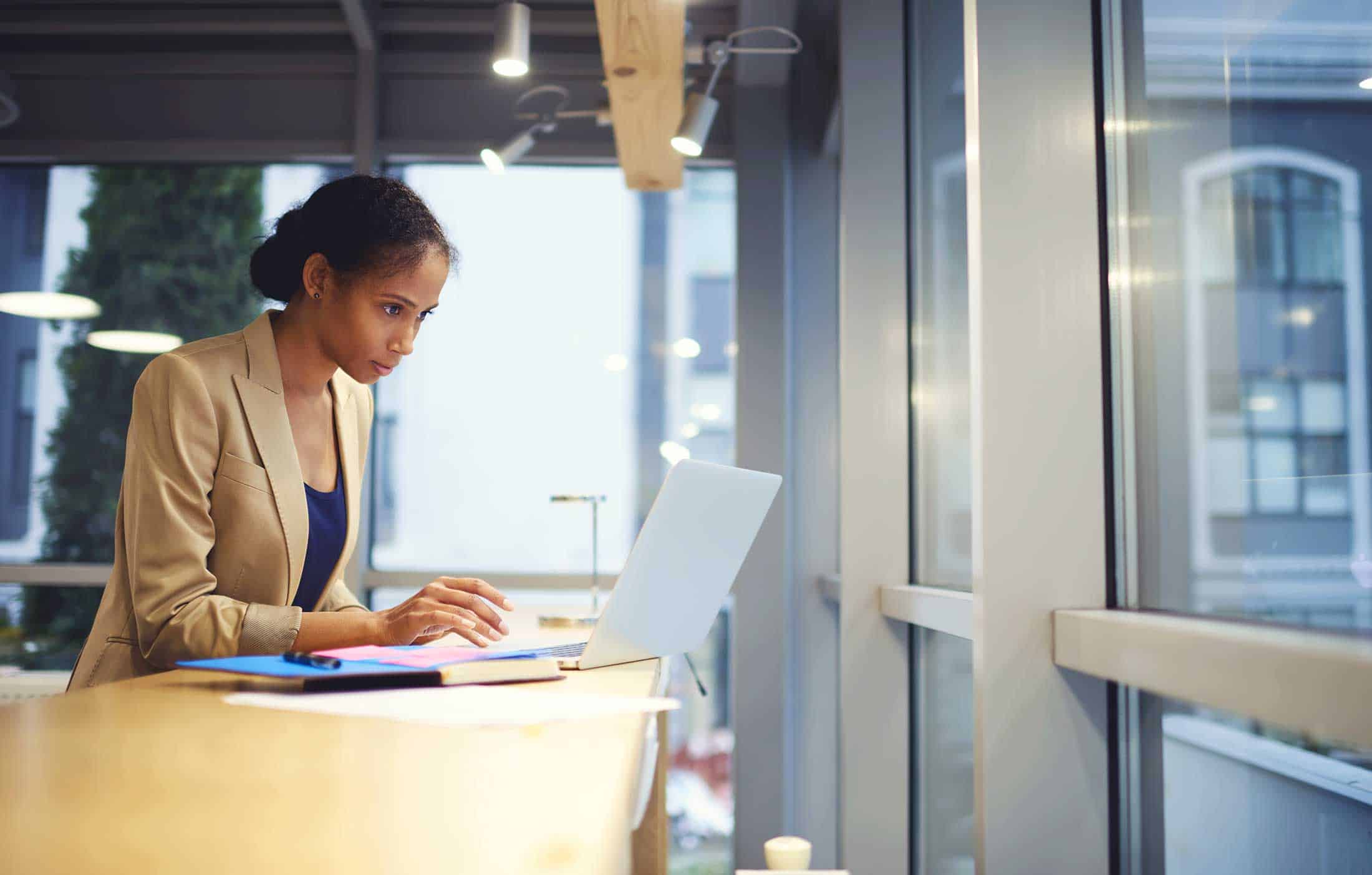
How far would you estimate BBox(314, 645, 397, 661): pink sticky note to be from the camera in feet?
3.91

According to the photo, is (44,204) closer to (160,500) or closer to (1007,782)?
(160,500)

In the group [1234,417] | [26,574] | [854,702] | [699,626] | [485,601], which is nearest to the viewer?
[1234,417]

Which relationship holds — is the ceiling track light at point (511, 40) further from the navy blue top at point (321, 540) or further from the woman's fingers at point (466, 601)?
the woman's fingers at point (466, 601)

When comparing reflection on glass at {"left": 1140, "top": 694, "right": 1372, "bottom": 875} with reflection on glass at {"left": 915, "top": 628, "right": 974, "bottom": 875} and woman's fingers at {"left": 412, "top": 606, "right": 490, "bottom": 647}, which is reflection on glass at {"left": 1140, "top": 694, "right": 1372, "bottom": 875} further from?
woman's fingers at {"left": 412, "top": 606, "right": 490, "bottom": 647}

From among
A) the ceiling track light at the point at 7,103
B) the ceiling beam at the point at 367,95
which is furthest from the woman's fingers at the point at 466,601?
the ceiling track light at the point at 7,103

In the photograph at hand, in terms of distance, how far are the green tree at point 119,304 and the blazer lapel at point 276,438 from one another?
106 inches

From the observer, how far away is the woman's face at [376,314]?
64.3 inches

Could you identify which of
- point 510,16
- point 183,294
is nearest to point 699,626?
point 510,16

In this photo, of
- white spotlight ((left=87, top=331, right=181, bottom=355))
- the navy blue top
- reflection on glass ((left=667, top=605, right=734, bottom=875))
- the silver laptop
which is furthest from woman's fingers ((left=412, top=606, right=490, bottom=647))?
white spotlight ((left=87, top=331, right=181, bottom=355))

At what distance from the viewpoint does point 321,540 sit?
5.39 ft

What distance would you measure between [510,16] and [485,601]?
1.90m

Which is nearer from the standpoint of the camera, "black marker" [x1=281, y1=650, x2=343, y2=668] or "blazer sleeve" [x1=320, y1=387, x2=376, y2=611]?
"black marker" [x1=281, y1=650, x2=343, y2=668]

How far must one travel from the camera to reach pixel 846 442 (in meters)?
2.43

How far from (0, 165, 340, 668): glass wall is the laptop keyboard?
2.99m
